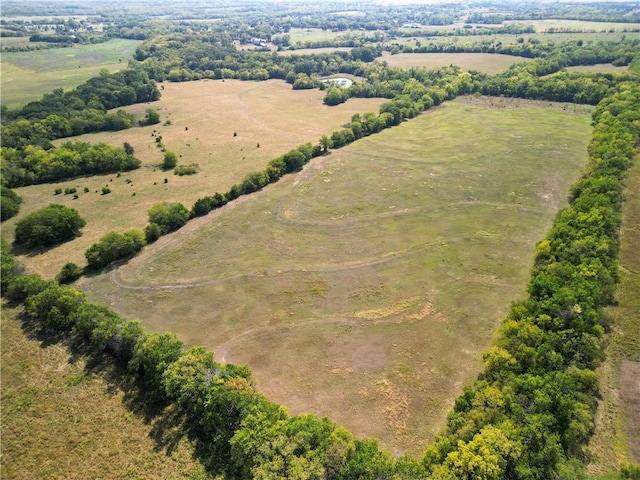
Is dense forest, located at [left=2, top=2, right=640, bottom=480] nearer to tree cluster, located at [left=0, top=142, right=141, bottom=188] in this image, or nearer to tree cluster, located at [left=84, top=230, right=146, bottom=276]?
tree cluster, located at [left=84, top=230, right=146, bottom=276]

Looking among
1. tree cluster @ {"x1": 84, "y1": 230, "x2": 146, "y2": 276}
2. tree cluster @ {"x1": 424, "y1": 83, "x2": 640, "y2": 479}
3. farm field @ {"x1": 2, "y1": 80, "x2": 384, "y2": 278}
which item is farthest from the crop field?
farm field @ {"x1": 2, "y1": 80, "x2": 384, "y2": 278}

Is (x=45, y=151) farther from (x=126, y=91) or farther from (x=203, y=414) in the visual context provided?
(x=203, y=414)

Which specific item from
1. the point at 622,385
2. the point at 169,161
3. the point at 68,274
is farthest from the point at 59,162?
the point at 622,385

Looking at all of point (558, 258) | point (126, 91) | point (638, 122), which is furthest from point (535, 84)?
point (126, 91)

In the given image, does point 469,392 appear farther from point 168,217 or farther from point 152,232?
point 168,217

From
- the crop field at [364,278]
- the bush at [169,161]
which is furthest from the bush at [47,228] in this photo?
the bush at [169,161]

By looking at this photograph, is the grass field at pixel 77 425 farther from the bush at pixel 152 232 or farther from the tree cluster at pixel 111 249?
the bush at pixel 152 232
